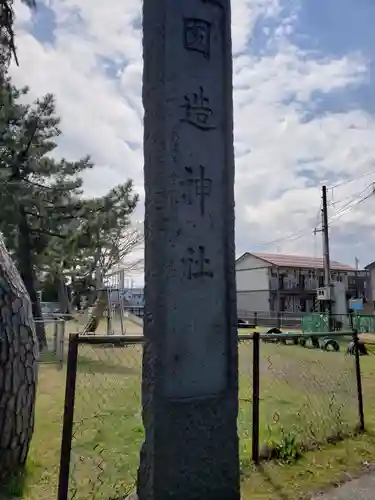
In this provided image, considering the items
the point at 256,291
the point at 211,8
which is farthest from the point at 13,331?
the point at 256,291

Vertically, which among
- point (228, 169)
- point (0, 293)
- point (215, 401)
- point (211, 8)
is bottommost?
point (215, 401)

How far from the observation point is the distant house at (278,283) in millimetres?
38656

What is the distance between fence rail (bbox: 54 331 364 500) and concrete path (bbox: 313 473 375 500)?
0.59 metres

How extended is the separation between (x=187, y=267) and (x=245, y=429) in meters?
2.93

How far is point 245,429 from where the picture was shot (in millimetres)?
4781

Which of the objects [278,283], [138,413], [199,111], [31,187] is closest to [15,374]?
[199,111]

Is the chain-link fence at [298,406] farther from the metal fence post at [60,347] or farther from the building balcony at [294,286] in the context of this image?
the building balcony at [294,286]

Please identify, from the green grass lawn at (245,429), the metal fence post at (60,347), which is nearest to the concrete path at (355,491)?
the green grass lawn at (245,429)

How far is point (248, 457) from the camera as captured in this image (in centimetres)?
380

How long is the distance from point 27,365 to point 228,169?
208 centimetres

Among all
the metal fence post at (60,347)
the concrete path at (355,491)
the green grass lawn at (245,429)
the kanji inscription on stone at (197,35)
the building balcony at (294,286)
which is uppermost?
the building balcony at (294,286)

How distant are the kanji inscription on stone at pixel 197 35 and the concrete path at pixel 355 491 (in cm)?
288

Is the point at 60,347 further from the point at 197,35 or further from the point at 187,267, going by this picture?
the point at 197,35

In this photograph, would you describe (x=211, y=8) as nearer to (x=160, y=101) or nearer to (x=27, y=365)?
(x=160, y=101)
